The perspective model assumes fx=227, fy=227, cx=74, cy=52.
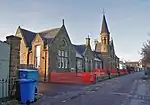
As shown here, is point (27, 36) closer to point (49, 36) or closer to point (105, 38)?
point (49, 36)

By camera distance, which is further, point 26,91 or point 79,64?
point 79,64

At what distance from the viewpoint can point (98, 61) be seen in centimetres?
6944

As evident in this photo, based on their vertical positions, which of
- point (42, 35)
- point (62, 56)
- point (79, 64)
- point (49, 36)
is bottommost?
point (79, 64)

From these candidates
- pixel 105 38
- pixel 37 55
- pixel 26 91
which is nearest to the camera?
pixel 26 91

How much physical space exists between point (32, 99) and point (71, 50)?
1230 inches

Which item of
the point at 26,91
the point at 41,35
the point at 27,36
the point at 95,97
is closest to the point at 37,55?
the point at 41,35

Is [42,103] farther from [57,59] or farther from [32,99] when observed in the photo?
[57,59]

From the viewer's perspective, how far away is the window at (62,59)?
38.6 meters

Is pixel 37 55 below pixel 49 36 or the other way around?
below

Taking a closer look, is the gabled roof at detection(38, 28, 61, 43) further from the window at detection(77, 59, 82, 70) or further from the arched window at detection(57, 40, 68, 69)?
the window at detection(77, 59, 82, 70)

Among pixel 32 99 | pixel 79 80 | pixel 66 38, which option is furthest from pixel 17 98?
pixel 66 38

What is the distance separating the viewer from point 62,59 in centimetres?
3978

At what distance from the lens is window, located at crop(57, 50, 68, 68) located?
3862cm

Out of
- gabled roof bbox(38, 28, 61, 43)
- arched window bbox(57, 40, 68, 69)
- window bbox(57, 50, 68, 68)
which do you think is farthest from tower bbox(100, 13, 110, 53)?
gabled roof bbox(38, 28, 61, 43)
